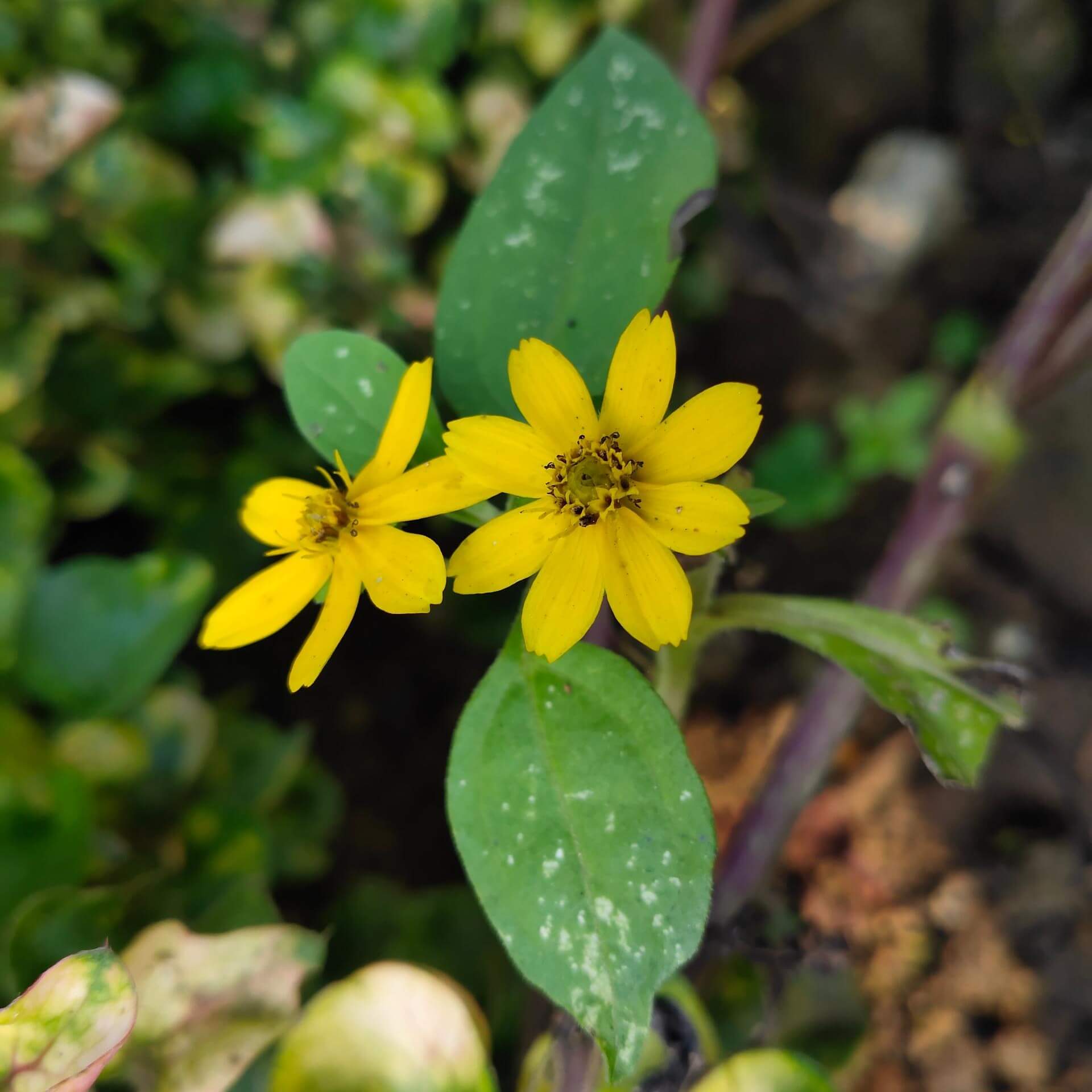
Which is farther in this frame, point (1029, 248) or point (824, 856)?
point (1029, 248)

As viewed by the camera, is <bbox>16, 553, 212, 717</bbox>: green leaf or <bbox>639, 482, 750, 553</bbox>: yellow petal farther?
<bbox>16, 553, 212, 717</bbox>: green leaf

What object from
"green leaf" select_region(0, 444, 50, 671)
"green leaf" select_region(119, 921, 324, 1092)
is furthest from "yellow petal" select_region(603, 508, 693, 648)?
"green leaf" select_region(0, 444, 50, 671)

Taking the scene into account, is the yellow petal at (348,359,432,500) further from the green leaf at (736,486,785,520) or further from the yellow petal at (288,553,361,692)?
the green leaf at (736,486,785,520)

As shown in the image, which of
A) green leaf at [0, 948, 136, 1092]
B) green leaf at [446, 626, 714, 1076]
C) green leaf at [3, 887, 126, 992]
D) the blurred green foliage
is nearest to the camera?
green leaf at [446, 626, 714, 1076]

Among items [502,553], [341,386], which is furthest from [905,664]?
[341,386]

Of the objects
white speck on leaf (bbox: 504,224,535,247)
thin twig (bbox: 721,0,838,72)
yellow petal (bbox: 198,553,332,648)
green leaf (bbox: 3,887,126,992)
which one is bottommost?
green leaf (bbox: 3,887,126,992)

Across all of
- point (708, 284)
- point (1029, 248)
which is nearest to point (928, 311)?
point (1029, 248)

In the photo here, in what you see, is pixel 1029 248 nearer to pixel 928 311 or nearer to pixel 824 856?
pixel 928 311
